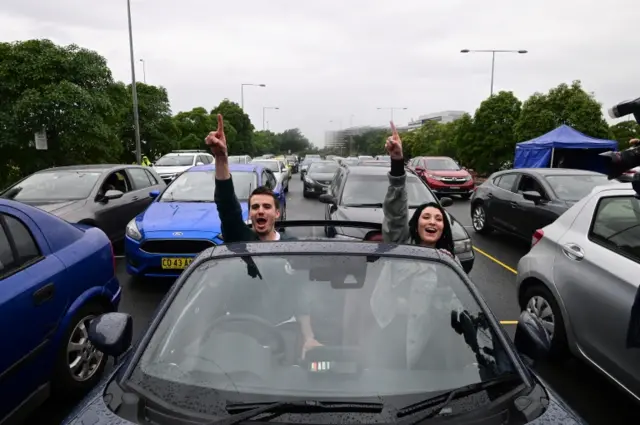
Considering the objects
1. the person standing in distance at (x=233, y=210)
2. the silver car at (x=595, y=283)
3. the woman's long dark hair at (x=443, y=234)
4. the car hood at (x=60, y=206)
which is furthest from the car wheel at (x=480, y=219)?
the person standing in distance at (x=233, y=210)

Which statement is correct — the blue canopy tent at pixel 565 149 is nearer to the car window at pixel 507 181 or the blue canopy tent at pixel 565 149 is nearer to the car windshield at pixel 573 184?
the car window at pixel 507 181

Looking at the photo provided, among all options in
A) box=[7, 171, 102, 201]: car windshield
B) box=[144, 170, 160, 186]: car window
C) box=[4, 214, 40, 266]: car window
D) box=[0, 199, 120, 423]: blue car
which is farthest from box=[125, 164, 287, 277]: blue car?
box=[144, 170, 160, 186]: car window

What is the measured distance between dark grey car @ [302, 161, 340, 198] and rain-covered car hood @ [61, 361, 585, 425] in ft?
46.4

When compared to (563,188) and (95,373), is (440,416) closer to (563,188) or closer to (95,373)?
(95,373)

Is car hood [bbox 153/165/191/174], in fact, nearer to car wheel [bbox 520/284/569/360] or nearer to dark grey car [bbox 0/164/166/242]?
dark grey car [bbox 0/164/166/242]

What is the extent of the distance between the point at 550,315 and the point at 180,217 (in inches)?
173

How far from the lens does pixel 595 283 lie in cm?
337

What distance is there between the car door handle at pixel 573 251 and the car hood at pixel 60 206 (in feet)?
19.6

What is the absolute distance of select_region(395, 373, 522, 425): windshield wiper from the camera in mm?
1553

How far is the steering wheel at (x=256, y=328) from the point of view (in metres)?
1.95

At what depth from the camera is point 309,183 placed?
1741 cm

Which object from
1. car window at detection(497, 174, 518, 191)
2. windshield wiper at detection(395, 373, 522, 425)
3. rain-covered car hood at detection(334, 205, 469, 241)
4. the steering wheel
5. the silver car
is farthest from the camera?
car window at detection(497, 174, 518, 191)

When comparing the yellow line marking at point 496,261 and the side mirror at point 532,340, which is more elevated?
the side mirror at point 532,340

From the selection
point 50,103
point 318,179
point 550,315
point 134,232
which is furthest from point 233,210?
point 318,179
